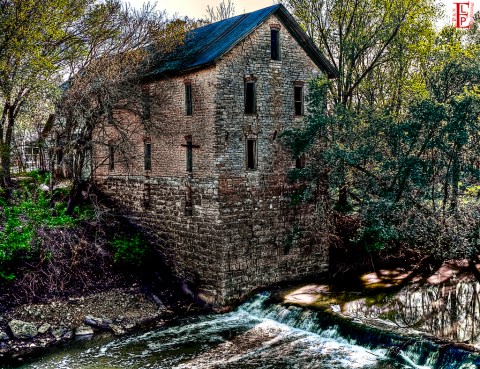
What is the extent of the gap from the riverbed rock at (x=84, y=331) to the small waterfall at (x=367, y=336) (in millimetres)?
5108

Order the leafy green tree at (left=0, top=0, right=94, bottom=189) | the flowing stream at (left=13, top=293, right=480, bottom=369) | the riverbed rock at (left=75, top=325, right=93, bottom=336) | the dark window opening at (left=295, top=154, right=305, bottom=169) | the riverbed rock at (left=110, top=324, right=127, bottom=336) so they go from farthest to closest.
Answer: the leafy green tree at (left=0, top=0, right=94, bottom=189), the dark window opening at (left=295, top=154, right=305, bottom=169), the riverbed rock at (left=110, top=324, right=127, bottom=336), the riverbed rock at (left=75, top=325, right=93, bottom=336), the flowing stream at (left=13, top=293, right=480, bottom=369)

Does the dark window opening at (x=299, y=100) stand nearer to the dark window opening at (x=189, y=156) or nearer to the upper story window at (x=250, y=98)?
the upper story window at (x=250, y=98)

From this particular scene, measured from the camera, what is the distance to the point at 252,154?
1872cm

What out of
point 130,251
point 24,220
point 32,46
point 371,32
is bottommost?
point 130,251

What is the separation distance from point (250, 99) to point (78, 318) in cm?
945

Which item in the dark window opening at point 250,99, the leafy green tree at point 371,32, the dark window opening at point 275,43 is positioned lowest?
the dark window opening at point 250,99

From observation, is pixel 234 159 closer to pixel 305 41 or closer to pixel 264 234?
pixel 264 234

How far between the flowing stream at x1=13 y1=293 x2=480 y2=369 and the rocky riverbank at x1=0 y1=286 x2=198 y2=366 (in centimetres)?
75

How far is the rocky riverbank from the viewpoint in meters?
15.4

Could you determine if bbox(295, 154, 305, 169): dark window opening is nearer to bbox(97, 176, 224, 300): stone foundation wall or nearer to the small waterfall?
bbox(97, 176, 224, 300): stone foundation wall

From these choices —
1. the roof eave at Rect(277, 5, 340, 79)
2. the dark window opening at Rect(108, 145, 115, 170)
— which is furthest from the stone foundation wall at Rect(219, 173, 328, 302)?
the dark window opening at Rect(108, 145, 115, 170)

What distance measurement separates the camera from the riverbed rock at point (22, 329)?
15.5m

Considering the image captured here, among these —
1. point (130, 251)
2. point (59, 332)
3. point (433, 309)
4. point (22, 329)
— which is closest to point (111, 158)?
point (130, 251)

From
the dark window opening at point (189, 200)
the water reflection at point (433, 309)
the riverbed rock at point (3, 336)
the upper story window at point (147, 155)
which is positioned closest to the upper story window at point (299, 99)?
the dark window opening at point (189, 200)
